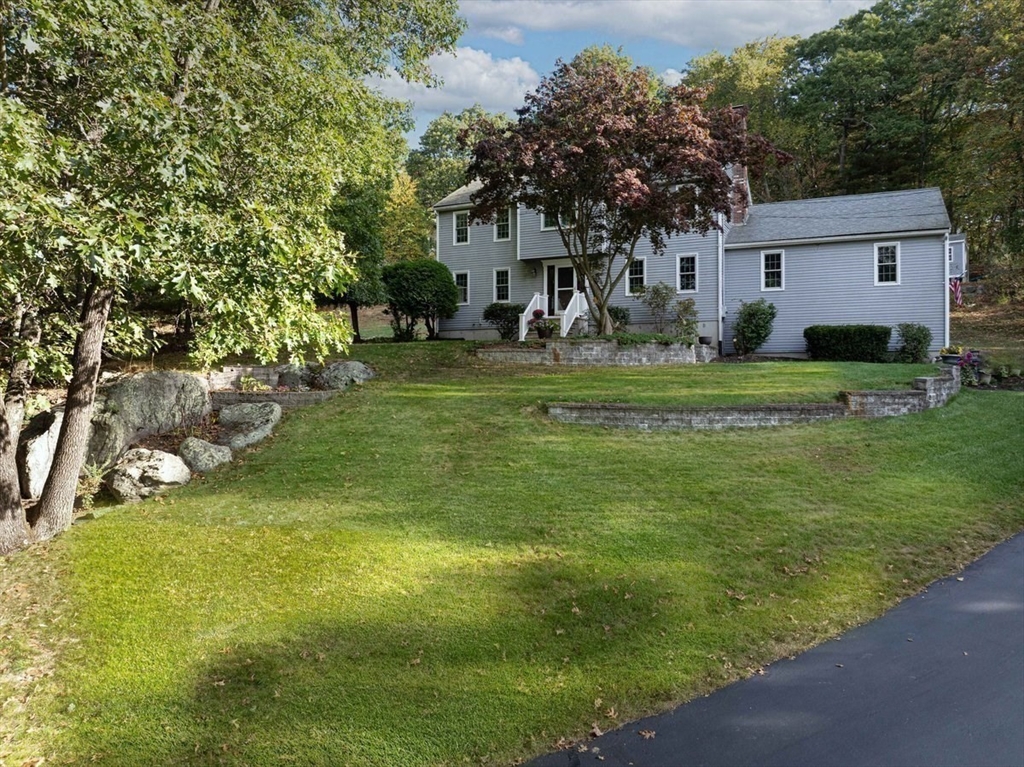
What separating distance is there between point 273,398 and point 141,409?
2114mm

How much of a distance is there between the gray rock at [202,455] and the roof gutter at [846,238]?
55.1ft

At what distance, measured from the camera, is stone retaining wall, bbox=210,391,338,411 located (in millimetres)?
10898

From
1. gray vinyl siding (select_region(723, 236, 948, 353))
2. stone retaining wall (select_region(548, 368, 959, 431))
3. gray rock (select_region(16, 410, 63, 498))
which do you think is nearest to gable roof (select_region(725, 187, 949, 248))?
gray vinyl siding (select_region(723, 236, 948, 353))

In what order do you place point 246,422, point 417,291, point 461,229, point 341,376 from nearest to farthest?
point 246,422 → point 341,376 → point 417,291 → point 461,229

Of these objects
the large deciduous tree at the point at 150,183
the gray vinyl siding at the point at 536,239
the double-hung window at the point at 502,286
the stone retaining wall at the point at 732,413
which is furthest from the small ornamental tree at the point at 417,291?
the large deciduous tree at the point at 150,183

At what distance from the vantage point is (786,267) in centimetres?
1973

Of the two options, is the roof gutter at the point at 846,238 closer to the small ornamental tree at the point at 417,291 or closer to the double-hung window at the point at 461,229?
the small ornamental tree at the point at 417,291

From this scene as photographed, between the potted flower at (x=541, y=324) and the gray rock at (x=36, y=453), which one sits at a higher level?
the potted flower at (x=541, y=324)

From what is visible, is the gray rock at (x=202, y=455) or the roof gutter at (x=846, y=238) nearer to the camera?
the gray rock at (x=202, y=455)

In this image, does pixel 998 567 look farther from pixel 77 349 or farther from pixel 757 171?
pixel 757 171

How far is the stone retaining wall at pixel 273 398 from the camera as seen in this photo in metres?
10.9

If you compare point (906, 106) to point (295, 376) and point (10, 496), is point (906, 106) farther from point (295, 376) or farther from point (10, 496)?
point (10, 496)

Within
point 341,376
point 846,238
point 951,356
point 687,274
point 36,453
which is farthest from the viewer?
point 687,274

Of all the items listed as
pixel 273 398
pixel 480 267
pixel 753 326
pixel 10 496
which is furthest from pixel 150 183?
pixel 480 267
